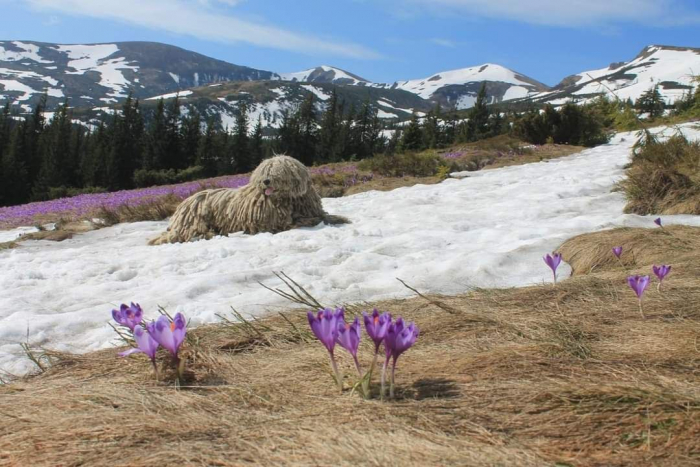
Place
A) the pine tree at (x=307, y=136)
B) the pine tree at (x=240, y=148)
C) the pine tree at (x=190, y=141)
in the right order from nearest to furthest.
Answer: the pine tree at (x=240, y=148) → the pine tree at (x=190, y=141) → the pine tree at (x=307, y=136)

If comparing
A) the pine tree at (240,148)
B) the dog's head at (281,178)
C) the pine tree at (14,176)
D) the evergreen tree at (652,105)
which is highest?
the evergreen tree at (652,105)

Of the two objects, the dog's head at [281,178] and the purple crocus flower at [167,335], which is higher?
the dog's head at [281,178]

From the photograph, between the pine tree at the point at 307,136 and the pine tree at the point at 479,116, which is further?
the pine tree at the point at 307,136

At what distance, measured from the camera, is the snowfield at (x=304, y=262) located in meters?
4.15

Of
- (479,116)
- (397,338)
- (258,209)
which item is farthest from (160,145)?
(397,338)

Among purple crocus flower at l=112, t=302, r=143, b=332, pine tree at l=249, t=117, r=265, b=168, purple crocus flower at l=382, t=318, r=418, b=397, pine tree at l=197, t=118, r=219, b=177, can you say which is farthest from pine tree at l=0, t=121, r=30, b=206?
purple crocus flower at l=382, t=318, r=418, b=397

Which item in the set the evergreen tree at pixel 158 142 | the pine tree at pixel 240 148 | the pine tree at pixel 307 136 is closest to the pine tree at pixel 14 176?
the evergreen tree at pixel 158 142

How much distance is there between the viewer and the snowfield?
4.15 meters

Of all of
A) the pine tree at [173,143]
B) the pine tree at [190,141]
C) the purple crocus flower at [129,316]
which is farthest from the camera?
the pine tree at [190,141]

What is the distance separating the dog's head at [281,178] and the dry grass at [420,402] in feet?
15.8

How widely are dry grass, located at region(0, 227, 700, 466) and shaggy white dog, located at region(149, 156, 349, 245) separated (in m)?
4.76

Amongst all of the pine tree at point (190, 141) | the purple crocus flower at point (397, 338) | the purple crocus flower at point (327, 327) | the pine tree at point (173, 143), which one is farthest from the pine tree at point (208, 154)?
the purple crocus flower at point (397, 338)

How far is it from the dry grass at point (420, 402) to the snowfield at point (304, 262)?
1351 millimetres

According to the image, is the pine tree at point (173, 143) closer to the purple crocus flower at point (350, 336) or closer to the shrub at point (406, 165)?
the shrub at point (406, 165)
